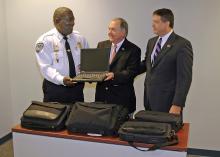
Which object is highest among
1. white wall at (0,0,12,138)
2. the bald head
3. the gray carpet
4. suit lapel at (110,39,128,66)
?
the bald head

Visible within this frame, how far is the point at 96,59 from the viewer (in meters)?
2.58

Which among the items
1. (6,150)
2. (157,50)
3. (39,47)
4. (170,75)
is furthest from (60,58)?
(6,150)

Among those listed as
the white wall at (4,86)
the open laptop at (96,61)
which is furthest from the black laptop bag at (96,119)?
the white wall at (4,86)

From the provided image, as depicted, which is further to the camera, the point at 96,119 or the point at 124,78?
the point at 124,78

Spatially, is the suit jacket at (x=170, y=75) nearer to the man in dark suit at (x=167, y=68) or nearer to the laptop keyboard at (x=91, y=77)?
the man in dark suit at (x=167, y=68)

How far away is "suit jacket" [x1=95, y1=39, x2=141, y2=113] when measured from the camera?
263cm

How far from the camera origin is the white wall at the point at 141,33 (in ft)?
10.8

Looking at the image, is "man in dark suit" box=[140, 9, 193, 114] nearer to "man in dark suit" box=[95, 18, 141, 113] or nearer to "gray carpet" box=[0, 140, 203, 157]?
"man in dark suit" box=[95, 18, 141, 113]

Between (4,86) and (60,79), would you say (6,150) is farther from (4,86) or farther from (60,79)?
(60,79)

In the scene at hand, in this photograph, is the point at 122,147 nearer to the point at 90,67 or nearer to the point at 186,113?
the point at 90,67

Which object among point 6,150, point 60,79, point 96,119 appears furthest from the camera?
point 6,150

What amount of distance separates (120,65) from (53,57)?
23.1 inches

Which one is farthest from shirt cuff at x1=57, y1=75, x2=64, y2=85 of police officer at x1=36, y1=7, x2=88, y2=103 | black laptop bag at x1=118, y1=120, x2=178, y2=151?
black laptop bag at x1=118, y1=120, x2=178, y2=151

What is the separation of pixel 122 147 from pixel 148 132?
0.67ft
